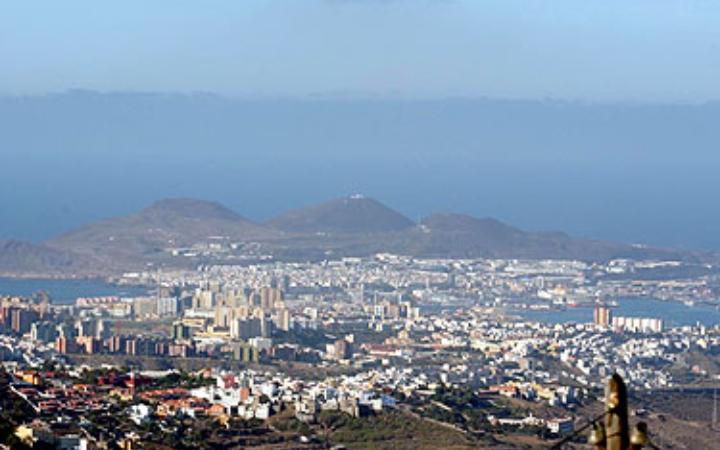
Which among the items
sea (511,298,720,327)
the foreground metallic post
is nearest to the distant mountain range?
sea (511,298,720,327)

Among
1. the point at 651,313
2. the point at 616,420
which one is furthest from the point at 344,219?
the point at 616,420

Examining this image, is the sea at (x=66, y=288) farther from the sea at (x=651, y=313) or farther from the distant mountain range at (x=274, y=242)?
the sea at (x=651, y=313)

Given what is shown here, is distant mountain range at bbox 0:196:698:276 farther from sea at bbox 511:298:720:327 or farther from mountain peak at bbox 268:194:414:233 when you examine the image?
sea at bbox 511:298:720:327

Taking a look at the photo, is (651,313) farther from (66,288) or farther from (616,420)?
(616,420)

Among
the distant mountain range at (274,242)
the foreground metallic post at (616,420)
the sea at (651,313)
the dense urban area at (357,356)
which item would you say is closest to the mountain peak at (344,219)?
the distant mountain range at (274,242)

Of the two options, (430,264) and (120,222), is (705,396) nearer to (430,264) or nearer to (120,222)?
(430,264)

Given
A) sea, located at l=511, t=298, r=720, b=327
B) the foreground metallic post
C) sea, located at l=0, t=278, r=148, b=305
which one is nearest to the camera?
the foreground metallic post
